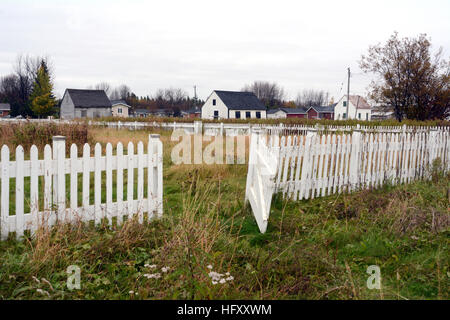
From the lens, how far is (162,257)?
3.38m

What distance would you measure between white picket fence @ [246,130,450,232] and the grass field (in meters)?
1.10

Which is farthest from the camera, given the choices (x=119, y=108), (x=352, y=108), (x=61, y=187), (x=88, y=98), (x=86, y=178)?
(x=119, y=108)

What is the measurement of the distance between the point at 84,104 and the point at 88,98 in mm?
1757

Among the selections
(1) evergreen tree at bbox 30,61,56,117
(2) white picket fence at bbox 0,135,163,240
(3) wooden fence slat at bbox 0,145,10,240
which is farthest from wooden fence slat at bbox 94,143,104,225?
(1) evergreen tree at bbox 30,61,56,117

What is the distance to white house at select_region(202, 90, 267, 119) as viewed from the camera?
2345 inches

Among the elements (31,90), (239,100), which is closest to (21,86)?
(31,90)

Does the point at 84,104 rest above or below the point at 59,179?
above

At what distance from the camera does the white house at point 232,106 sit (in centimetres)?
5955

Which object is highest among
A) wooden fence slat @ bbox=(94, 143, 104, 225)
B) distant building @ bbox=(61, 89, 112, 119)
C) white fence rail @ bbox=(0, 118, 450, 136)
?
distant building @ bbox=(61, 89, 112, 119)

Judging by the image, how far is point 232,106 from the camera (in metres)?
59.7

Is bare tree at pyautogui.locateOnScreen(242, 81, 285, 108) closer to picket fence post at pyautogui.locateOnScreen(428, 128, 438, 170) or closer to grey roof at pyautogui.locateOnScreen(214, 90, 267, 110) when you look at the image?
grey roof at pyautogui.locateOnScreen(214, 90, 267, 110)

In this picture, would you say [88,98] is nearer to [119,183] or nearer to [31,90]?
[31,90]
